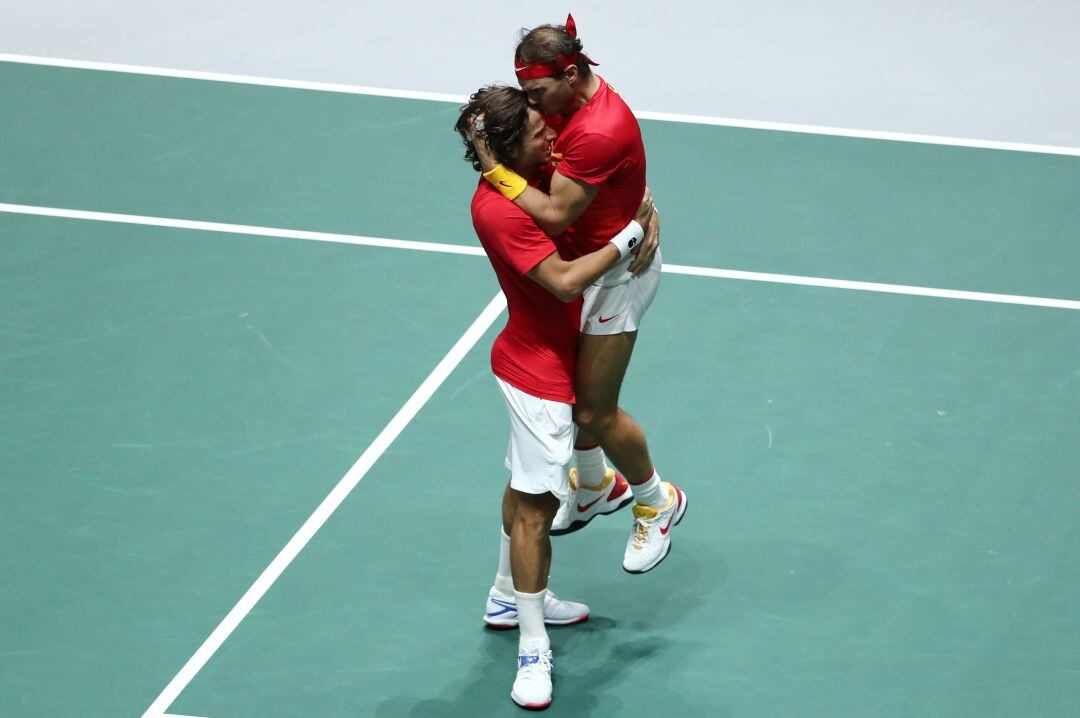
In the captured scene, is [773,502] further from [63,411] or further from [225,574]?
[63,411]

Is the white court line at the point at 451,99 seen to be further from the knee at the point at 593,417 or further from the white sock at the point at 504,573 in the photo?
the white sock at the point at 504,573

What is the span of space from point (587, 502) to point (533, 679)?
112 centimetres

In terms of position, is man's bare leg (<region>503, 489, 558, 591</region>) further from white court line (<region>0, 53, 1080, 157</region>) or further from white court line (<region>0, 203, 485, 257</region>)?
white court line (<region>0, 53, 1080, 157</region>)

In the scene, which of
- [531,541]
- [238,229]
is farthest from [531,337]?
[238,229]

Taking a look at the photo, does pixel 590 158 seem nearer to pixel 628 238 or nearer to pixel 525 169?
pixel 525 169

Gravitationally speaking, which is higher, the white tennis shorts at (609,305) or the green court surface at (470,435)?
the white tennis shorts at (609,305)

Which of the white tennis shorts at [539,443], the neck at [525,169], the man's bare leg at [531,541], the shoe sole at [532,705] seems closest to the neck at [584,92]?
the neck at [525,169]

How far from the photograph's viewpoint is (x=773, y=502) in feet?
25.2

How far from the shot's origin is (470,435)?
8.26 metres

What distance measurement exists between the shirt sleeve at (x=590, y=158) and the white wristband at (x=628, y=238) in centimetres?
25

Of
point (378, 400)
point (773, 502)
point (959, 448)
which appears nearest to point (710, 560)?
point (773, 502)

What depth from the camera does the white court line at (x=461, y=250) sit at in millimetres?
9430

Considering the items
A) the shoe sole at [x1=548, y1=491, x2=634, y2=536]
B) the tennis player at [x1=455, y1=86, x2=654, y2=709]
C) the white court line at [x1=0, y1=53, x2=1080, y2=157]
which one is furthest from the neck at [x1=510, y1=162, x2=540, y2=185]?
the white court line at [x1=0, y1=53, x2=1080, y2=157]

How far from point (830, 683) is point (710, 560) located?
38.8 inches
